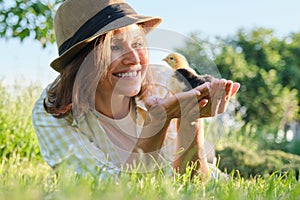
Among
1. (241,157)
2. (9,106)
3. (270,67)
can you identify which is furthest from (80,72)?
(270,67)

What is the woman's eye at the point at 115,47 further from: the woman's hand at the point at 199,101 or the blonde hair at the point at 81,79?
the woman's hand at the point at 199,101

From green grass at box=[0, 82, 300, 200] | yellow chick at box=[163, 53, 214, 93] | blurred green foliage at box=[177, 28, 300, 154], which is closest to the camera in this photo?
green grass at box=[0, 82, 300, 200]

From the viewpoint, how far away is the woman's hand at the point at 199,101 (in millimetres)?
2135

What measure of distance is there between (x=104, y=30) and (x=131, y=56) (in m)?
0.20

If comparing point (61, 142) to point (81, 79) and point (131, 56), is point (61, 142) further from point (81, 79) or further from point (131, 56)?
point (131, 56)

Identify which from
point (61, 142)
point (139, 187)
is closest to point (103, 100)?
point (61, 142)

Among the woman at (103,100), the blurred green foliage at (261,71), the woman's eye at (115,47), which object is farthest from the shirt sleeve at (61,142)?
the blurred green foliage at (261,71)

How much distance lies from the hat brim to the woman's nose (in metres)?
0.15

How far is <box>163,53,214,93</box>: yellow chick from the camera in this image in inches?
93.1

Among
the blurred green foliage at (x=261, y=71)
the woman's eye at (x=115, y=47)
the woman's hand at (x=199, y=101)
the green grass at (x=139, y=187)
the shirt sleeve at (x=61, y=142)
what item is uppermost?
the woman's eye at (x=115, y=47)

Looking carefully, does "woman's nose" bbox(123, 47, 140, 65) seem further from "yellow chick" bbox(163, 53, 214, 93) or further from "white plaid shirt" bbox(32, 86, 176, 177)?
"white plaid shirt" bbox(32, 86, 176, 177)

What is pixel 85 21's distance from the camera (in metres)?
2.53

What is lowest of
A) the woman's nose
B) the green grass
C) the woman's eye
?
the green grass

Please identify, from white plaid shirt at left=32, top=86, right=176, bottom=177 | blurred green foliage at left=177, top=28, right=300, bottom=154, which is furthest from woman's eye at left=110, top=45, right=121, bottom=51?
blurred green foliage at left=177, top=28, right=300, bottom=154
